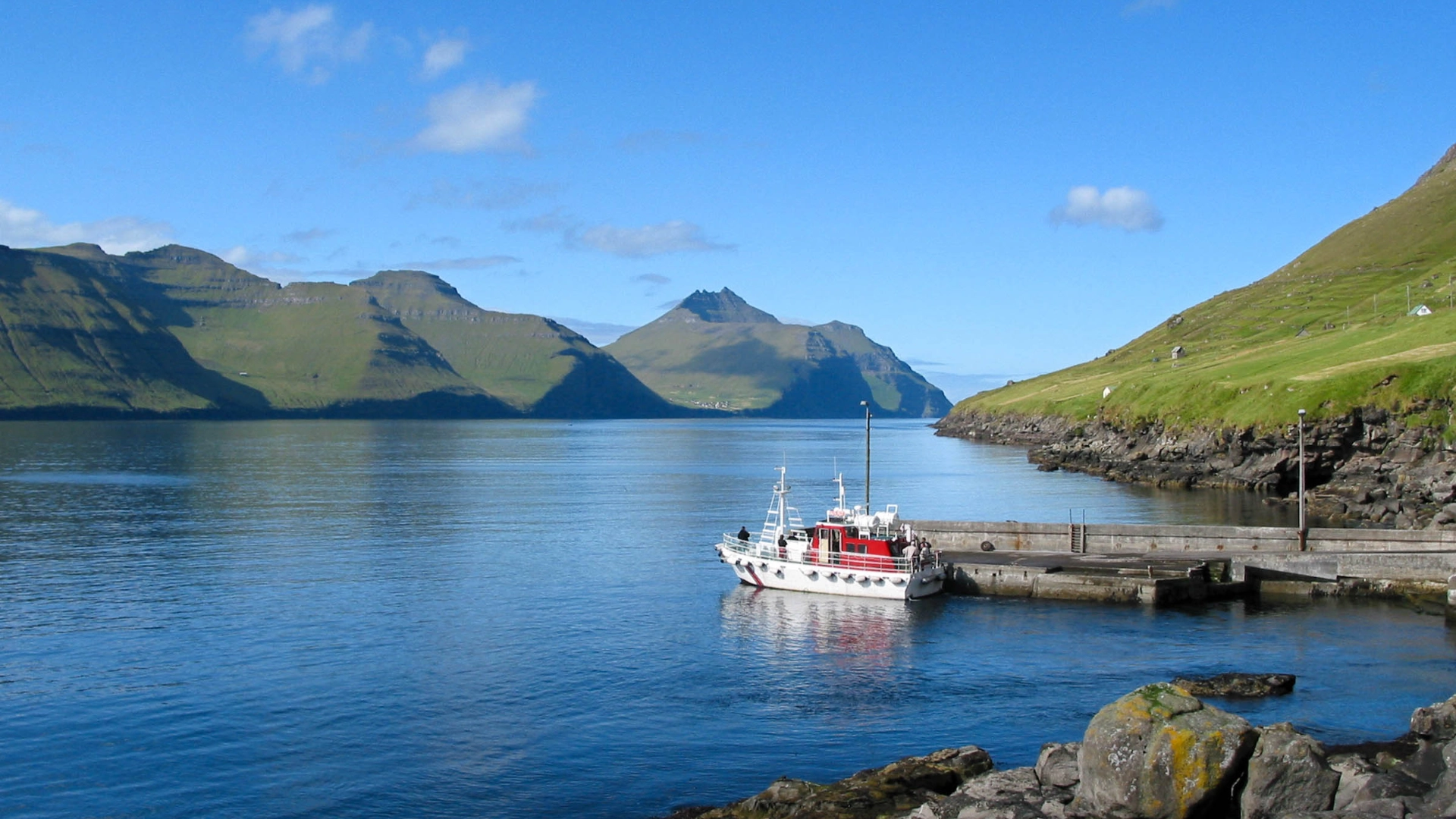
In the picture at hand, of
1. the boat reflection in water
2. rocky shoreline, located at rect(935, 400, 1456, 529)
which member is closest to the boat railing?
the boat reflection in water

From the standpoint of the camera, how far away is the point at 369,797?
34.1m

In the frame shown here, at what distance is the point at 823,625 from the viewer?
59531 millimetres

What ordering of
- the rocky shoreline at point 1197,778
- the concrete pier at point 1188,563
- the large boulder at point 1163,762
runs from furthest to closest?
1. the concrete pier at point 1188,563
2. the large boulder at point 1163,762
3. the rocky shoreline at point 1197,778

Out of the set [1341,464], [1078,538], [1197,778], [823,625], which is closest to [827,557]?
[823,625]

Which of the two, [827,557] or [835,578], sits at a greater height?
[827,557]

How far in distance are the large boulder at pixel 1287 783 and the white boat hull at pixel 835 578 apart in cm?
3815

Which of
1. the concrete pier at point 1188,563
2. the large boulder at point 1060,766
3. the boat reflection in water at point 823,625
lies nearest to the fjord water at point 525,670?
the boat reflection in water at point 823,625

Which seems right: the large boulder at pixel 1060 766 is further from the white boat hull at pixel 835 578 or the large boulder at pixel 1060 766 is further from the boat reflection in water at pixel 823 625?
the white boat hull at pixel 835 578

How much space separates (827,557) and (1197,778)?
4157 cm

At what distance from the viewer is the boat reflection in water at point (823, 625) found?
173 ft

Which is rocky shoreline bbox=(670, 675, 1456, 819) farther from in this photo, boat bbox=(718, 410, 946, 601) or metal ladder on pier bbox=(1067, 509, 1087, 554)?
metal ladder on pier bbox=(1067, 509, 1087, 554)

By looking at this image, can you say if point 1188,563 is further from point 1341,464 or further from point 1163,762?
point 1341,464

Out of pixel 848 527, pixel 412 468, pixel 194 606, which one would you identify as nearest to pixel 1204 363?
pixel 412 468

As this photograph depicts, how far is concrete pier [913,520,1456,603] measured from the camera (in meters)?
63.7
